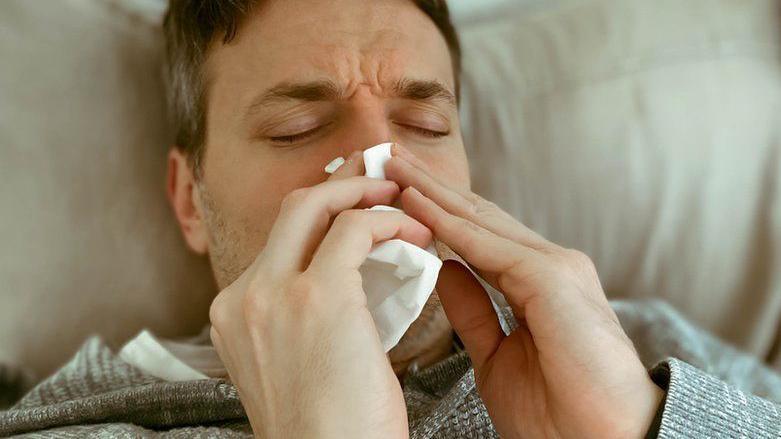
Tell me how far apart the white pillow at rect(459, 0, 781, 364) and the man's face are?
40 cm

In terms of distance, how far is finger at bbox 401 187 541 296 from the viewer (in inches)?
34.7

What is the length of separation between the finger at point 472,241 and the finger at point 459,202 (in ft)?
0.06

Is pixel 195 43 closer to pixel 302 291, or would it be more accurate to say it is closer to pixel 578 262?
pixel 302 291

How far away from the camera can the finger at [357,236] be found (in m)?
0.82

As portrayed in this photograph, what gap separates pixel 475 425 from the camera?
1.02 meters

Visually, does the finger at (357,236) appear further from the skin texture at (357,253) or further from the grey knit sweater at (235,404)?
the grey knit sweater at (235,404)

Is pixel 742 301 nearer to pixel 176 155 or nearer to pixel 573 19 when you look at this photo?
pixel 573 19

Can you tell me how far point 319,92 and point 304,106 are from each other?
3 centimetres

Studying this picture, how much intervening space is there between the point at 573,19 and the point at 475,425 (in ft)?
3.39

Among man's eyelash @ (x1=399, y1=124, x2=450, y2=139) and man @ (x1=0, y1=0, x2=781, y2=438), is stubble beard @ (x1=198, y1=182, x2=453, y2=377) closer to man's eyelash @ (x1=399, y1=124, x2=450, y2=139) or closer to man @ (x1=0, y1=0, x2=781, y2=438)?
man @ (x1=0, y1=0, x2=781, y2=438)

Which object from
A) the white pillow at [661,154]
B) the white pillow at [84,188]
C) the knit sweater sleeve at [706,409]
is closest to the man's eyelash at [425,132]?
the white pillow at [661,154]

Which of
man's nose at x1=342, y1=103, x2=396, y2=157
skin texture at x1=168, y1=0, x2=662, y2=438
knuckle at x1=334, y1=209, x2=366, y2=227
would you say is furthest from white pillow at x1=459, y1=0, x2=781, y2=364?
knuckle at x1=334, y1=209, x2=366, y2=227

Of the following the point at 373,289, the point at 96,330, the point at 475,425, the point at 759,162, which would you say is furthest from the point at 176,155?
the point at 759,162

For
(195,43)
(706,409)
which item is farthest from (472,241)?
(195,43)
